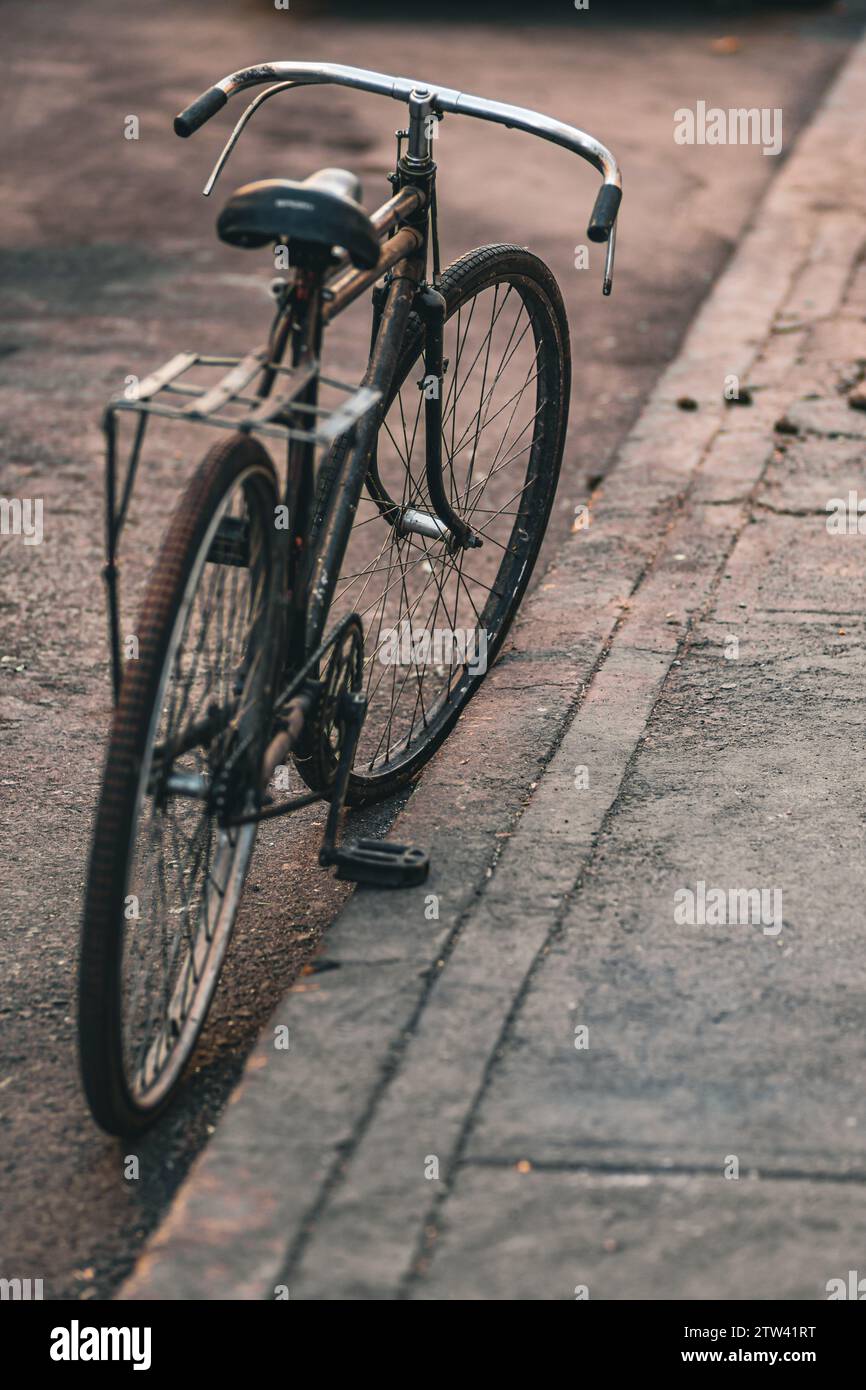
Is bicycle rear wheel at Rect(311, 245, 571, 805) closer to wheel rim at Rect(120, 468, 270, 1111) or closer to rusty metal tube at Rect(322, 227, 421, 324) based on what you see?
rusty metal tube at Rect(322, 227, 421, 324)

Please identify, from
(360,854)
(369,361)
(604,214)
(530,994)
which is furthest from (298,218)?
(530,994)

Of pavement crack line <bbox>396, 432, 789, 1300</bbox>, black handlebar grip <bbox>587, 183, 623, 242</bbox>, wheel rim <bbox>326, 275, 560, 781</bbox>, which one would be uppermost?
black handlebar grip <bbox>587, 183, 623, 242</bbox>

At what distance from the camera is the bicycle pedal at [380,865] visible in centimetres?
296

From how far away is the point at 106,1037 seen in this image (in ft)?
7.56

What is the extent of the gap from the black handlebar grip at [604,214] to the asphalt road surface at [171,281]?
119 cm

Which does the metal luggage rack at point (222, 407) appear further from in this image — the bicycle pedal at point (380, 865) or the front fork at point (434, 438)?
the bicycle pedal at point (380, 865)

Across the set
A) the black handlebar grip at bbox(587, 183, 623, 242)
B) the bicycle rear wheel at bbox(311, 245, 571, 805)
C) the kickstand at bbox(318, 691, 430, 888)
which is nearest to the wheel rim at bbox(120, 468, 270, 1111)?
the kickstand at bbox(318, 691, 430, 888)

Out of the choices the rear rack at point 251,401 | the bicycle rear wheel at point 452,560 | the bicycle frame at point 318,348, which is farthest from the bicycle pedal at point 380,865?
the rear rack at point 251,401

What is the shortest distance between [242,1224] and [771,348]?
167 inches

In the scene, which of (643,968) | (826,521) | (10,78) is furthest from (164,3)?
(643,968)

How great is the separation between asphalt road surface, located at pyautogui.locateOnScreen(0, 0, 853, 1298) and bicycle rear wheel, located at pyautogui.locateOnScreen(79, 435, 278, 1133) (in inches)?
5.2

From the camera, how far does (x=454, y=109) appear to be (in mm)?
2990

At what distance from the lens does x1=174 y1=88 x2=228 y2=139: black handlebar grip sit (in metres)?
3.07
